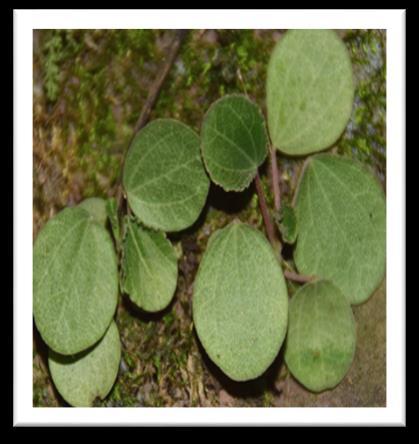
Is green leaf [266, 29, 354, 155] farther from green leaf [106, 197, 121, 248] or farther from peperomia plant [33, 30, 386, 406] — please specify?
green leaf [106, 197, 121, 248]

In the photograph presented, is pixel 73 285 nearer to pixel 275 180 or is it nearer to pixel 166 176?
pixel 166 176

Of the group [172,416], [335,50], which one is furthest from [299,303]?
[335,50]

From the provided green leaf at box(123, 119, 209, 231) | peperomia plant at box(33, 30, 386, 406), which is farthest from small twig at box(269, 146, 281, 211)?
green leaf at box(123, 119, 209, 231)

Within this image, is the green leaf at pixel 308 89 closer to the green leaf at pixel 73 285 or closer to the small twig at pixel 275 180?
the small twig at pixel 275 180

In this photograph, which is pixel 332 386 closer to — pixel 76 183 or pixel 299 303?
pixel 299 303

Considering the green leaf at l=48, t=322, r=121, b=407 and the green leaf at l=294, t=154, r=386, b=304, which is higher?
the green leaf at l=294, t=154, r=386, b=304
